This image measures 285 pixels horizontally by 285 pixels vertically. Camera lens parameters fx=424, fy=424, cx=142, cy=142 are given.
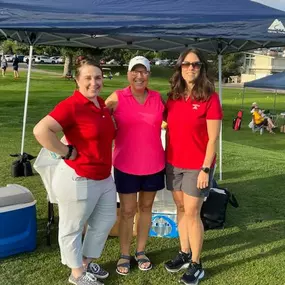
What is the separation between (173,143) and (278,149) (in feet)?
25.2

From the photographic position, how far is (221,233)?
4281 millimetres

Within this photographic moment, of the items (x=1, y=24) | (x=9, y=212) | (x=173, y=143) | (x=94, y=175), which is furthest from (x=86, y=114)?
(x=1, y=24)

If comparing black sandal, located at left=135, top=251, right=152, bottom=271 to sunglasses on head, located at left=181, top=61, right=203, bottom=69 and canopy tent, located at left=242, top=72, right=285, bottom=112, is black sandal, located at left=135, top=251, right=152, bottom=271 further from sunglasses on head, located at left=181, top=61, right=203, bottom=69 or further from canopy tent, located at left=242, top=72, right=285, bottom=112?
canopy tent, located at left=242, top=72, right=285, bottom=112

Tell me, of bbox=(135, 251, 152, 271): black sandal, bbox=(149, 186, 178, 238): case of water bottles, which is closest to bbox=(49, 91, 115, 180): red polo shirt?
bbox=(135, 251, 152, 271): black sandal

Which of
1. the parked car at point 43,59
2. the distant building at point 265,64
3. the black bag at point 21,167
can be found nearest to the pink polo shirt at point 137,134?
the black bag at point 21,167

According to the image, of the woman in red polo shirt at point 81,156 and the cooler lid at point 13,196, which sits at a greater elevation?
the woman in red polo shirt at point 81,156

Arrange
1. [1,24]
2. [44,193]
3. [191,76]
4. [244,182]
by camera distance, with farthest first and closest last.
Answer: [244,182] < [44,193] < [1,24] < [191,76]

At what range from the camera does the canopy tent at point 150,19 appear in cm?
400

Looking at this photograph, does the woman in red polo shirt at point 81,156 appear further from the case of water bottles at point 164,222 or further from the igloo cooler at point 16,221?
the case of water bottles at point 164,222

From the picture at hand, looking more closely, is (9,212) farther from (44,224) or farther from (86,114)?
(86,114)

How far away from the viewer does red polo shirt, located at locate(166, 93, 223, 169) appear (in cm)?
294

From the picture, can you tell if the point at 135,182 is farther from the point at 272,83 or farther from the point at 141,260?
the point at 272,83

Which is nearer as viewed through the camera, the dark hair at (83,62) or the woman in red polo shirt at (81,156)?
the woman in red polo shirt at (81,156)

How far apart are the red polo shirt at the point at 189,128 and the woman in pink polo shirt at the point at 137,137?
0.32 ft
